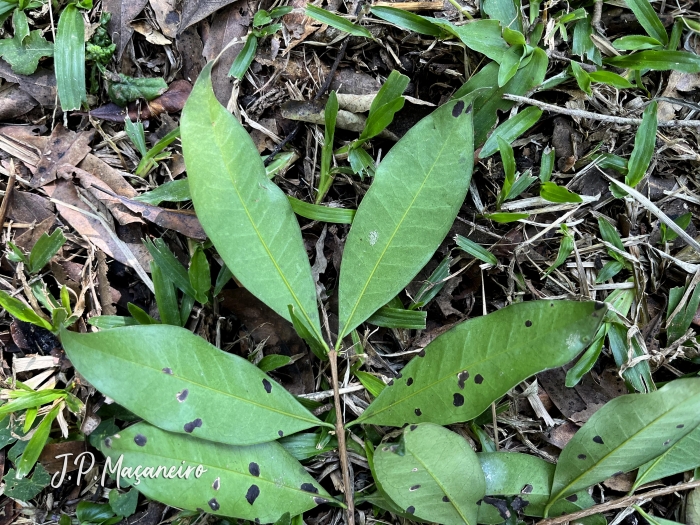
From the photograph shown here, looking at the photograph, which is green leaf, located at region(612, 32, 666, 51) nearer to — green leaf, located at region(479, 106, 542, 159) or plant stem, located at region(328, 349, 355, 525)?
green leaf, located at region(479, 106, 542, 159)

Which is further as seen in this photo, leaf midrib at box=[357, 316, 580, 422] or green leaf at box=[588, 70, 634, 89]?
green leaf at box=[588, 70, 634, 89]

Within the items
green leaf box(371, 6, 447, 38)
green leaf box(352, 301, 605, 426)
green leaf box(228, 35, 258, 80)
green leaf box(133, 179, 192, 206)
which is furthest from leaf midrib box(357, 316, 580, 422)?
green leaf box(228, 35, 258, 80)

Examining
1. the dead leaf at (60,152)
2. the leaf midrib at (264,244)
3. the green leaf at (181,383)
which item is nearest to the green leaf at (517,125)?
the leaf midrib at (264,244)

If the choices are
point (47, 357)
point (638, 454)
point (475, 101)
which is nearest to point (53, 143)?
point (47, 357)

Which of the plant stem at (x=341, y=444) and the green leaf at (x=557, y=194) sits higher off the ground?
the green leaf at (x=557, y=194)

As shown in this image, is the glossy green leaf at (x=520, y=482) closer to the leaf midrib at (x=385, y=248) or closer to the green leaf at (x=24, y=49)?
the leaf midrib at (x=385, y=248)

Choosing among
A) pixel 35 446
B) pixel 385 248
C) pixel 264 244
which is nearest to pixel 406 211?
pixel 385 248

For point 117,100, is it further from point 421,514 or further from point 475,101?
point 421,514
